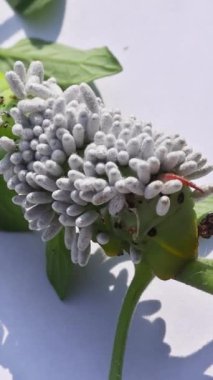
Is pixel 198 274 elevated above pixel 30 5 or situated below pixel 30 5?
below

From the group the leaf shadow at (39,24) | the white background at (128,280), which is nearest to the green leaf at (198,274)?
the white background at (128,280)

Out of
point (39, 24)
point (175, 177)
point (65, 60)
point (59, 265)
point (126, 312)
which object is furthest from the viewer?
point (39, 24)

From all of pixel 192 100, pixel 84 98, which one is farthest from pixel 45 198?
pixel 192 100

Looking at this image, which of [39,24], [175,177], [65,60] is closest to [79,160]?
[175,177]

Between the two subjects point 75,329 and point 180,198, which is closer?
point 180,198

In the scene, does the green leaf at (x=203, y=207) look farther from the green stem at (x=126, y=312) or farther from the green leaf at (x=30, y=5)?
the green leaf at (x=30, y=5)

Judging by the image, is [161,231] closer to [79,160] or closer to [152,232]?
[152,232]

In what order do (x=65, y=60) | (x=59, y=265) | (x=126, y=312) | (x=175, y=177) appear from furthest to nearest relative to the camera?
(x=65, y=60), (x=59, y=265), (x=126, y=312), (x=175, y=177)

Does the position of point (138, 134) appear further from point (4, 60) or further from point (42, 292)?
point (4, 60)
